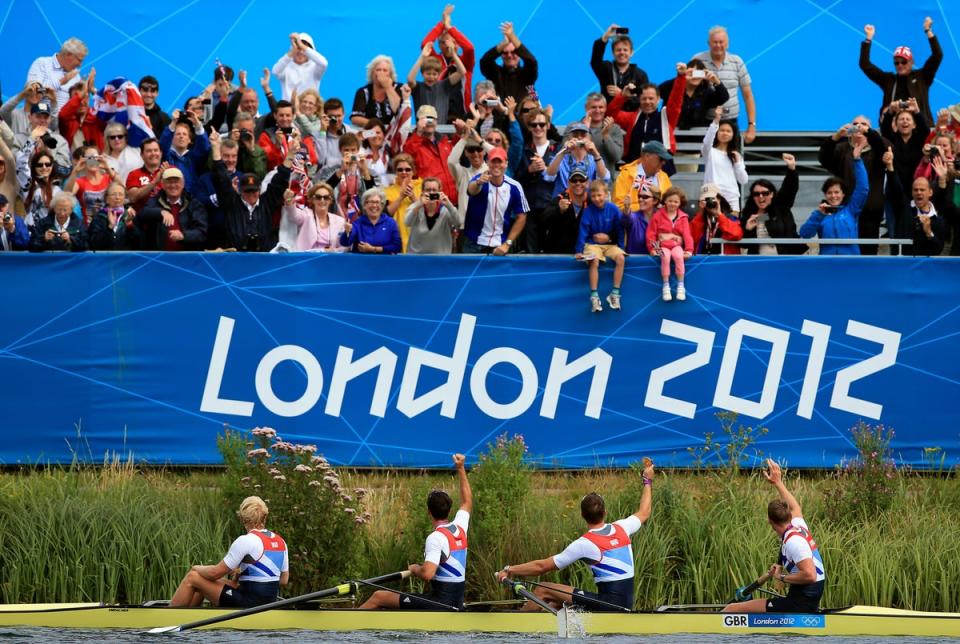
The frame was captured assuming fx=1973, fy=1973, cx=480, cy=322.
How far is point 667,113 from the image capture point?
2305 cm

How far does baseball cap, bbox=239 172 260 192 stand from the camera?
21.1 meters

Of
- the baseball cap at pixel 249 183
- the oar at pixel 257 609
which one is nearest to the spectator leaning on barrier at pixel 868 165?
the baseball cap at pixel 249 183

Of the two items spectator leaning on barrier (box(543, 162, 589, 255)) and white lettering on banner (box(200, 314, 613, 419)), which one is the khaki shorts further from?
white lettering on banner (box(200, 314, 613, 419))

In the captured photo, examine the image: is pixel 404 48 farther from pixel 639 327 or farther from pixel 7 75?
pixel 639 327

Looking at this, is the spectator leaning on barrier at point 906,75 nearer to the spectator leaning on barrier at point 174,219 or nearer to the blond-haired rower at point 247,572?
the spectator leaning on barrier at point 174,219

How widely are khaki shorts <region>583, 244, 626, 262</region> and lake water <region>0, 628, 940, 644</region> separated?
446 centimetres

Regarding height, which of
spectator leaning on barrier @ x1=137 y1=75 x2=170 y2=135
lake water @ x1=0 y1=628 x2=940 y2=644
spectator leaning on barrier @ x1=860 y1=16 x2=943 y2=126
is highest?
spectator leaning on barrier @ x1=860 y1=16 x2=943 y2=126

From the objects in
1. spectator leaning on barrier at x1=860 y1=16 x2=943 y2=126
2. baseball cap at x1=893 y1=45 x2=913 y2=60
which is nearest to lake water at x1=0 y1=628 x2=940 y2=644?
spectator leaning on barrier at x1=860 y1=16 x2=943 y2=126

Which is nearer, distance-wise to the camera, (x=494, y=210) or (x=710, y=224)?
(x=494, y=210)

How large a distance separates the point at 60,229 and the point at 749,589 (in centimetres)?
826

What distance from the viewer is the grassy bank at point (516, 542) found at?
19.3 metres

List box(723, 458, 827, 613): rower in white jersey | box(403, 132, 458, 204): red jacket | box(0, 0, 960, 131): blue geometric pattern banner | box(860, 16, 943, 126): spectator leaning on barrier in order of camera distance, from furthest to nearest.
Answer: box(0, 0, 960, 131): blue geometric pattern banner
box(860, 16, 943, 126): spectator leaning on barrier
box(403, 132, 458, 204): red jacket
box(723, 458, 827, 613): rower in white jersey

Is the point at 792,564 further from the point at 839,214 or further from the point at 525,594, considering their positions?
the point at 839,214

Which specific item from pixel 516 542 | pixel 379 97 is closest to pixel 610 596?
pixel 516 542
